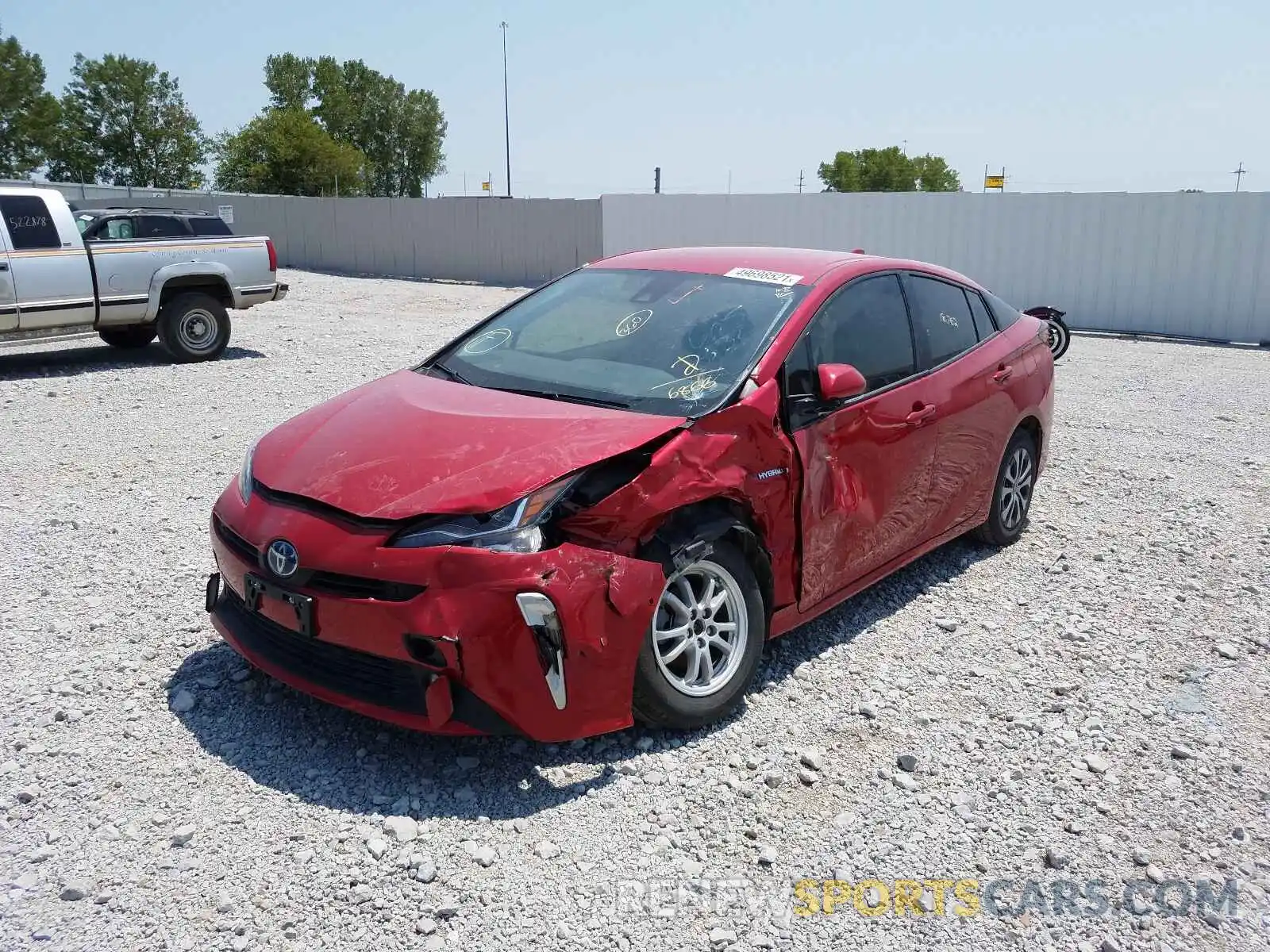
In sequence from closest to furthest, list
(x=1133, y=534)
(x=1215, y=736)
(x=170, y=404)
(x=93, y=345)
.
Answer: (x=1215, y=736) < (x=1133, y=534) < (x=170, y=404) < (x=93, y=345)

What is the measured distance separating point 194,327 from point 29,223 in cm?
197

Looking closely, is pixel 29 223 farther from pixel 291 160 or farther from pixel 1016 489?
pixel 291 160

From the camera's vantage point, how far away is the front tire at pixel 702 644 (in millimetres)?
3605

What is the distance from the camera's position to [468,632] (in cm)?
321

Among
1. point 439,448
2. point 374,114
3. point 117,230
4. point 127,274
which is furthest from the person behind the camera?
point 374,114

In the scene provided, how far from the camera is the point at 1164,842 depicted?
3.29 metres

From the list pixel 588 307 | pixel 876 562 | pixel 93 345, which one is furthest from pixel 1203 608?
pixel 93 345

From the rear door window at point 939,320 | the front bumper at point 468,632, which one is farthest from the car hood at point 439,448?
the rear door window at point 939,320

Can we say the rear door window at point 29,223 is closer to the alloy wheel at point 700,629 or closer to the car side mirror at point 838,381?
the car side mirror at point 838,381

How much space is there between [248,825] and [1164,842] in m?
2.77

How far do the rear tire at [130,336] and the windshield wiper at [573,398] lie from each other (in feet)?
31.2

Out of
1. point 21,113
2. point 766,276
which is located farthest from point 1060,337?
point 21,113

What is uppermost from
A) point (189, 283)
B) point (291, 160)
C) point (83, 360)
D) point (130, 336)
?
point (291, 160)

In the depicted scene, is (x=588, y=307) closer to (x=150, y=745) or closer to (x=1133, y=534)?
(x=150, y=745)
